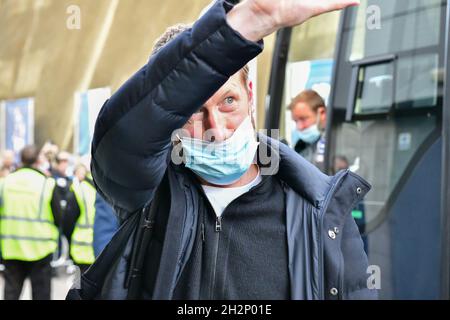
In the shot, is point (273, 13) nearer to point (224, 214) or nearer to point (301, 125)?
point (224, 214)

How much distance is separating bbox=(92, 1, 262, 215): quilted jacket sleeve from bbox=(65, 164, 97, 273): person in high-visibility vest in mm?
3834

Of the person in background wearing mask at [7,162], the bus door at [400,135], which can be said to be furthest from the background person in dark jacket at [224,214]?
the person in background wearing mask at [7,162]

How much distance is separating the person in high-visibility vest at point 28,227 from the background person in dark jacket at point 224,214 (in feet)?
12.5

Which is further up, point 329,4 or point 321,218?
point 329,4

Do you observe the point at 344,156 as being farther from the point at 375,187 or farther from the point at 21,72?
the point at 21,72

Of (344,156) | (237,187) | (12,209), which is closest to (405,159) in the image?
(344,156)

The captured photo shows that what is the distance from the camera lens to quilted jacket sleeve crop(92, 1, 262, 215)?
100 cm

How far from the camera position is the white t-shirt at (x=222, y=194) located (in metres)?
1.34

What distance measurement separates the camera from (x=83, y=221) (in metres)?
5.10

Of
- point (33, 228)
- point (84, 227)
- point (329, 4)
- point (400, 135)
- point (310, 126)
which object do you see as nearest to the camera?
point (329, 4)

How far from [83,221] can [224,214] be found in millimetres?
3955

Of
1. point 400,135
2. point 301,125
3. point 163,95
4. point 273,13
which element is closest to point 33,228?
point 301,125

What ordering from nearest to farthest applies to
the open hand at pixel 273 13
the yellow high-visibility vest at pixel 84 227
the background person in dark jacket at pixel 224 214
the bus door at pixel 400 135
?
the open hand at pixel 273 13, the background person in dark jacket at pixel 224 214, the bus door at pixel 400 135, the yellow high-visibility vest at pixel 84 227

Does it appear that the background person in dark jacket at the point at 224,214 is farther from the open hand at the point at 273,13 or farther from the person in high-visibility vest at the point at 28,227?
the person in high-visibility vest at the point at 28,227
